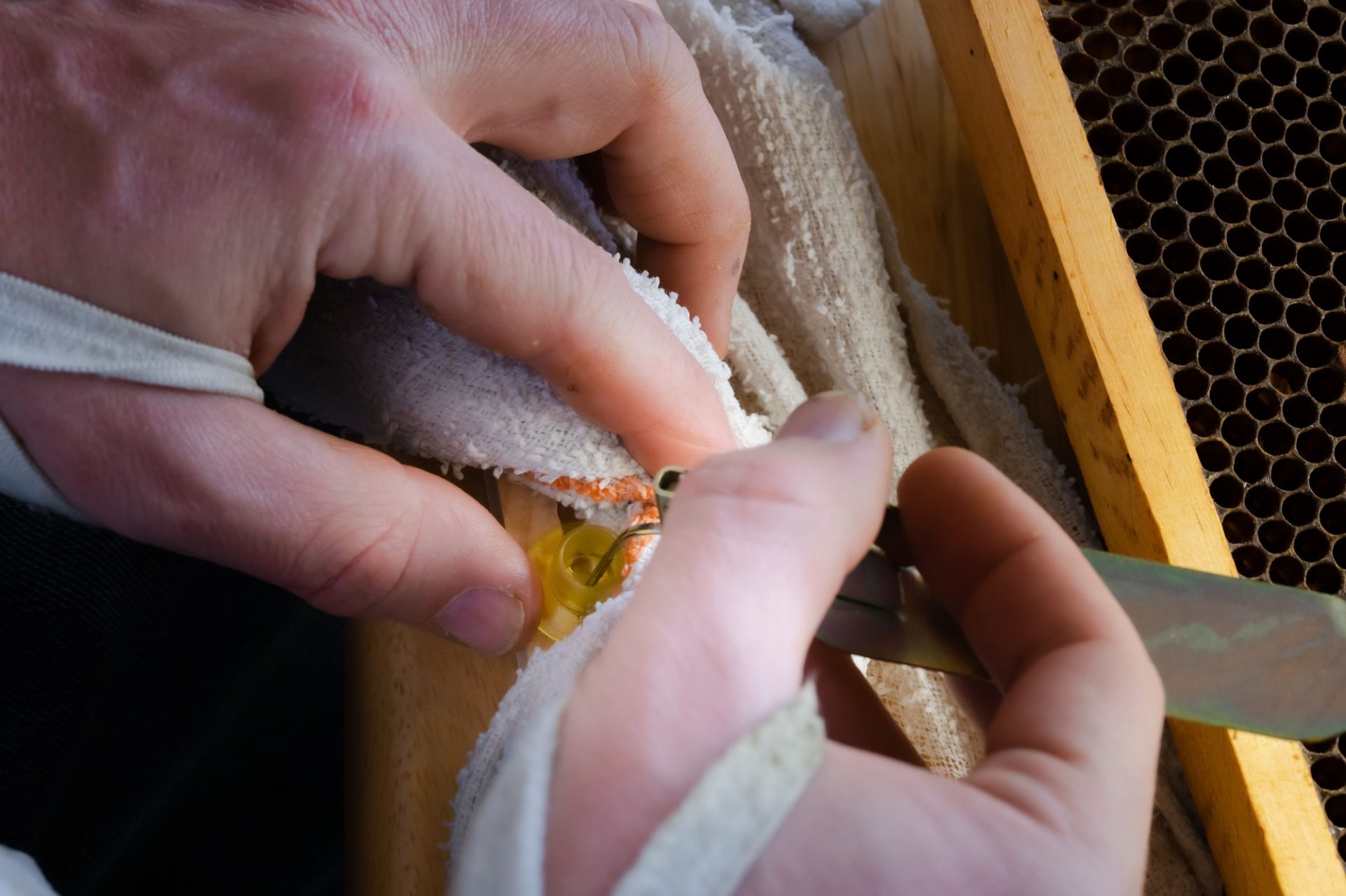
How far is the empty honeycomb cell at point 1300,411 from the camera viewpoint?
531 mm

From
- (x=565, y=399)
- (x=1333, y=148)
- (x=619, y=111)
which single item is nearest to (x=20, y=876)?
(x=565, y=399)

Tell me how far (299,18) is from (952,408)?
42cm

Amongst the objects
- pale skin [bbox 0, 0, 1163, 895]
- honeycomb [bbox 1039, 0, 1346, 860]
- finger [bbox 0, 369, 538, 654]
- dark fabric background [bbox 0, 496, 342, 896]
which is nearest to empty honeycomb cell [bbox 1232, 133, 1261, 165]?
honeycomb [bbox 1039, 0, 1346, 860]

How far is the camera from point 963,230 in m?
0.65

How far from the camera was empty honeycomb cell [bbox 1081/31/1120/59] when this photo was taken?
0.56 meters

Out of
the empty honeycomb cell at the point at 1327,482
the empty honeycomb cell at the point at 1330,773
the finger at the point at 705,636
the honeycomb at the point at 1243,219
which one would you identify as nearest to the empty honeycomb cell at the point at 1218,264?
the honeycomb at the point at 1243,219

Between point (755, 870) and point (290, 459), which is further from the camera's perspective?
point (290, 459)

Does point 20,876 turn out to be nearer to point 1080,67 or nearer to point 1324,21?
point 1080,67

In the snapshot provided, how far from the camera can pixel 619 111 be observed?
43cm

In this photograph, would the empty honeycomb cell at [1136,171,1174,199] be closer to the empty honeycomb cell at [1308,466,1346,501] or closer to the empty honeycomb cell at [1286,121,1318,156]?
the empty honeycomb cell at [1286,121,1318,156]

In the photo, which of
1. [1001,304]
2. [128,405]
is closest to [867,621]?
[128,405]

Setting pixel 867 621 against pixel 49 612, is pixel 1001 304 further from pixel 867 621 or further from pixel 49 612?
pixel 49 612

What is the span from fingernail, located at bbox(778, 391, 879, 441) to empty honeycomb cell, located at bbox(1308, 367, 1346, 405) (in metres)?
0.38

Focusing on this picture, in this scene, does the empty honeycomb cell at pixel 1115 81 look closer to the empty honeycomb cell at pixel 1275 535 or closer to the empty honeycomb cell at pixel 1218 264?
the empty honeycomb cell at pixel 1218 264
